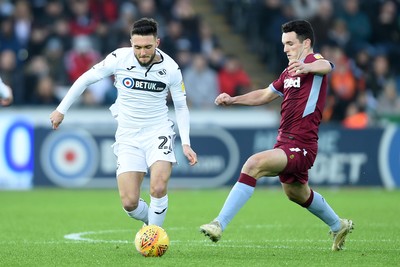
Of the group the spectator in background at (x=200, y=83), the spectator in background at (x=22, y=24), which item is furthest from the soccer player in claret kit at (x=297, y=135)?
the spectator in background at (x=22, y=24)

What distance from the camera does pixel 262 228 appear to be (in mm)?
12773

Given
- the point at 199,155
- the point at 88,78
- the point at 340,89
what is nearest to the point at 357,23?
Result: the point at 340,89

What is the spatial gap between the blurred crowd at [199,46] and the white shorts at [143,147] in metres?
10.5

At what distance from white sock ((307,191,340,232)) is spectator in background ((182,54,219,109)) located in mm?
11758

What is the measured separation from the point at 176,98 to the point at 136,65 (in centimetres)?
53

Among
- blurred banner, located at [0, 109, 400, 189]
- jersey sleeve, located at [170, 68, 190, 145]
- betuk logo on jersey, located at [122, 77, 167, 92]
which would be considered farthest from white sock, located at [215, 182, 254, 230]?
blurred banner, located at [0, 109, 400, 189]

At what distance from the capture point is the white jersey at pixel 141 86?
10.1m

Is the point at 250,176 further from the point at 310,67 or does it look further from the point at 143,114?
the point at 143,114

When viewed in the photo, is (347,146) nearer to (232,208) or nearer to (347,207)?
(347,207)

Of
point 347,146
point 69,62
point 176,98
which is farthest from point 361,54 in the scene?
point 176,98

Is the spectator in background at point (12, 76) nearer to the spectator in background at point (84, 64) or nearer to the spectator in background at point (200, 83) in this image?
the spectator in background at point (84, 64)

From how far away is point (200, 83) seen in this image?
2200cm

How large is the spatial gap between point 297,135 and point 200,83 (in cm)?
1228

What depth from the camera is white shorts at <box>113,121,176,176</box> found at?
33.3ft
